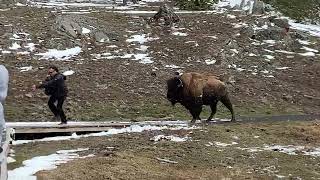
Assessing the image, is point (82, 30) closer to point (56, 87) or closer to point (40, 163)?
point (56, 87)

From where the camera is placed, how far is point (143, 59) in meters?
28.0

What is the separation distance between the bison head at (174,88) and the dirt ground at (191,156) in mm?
2512

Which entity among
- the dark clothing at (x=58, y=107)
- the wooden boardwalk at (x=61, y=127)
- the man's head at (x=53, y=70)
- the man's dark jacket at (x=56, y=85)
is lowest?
the wooden boardwalk at (x=61, y=127)

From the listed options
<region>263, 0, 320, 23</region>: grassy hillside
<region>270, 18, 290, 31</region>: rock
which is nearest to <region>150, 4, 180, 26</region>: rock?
<region>270, 18, 290, 31</region>: rock

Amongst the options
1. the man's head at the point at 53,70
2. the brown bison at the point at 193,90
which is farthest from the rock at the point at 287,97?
the man's head at the point at 53,70

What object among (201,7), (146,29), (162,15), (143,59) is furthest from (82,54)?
(201,7)

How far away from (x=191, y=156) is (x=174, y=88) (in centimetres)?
590

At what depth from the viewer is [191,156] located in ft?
44.8

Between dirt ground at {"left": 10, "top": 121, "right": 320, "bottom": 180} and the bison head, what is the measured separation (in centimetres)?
251

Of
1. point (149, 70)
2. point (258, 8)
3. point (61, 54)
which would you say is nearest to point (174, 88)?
point (149, 70)

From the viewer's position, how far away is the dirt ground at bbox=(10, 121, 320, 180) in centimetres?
1198

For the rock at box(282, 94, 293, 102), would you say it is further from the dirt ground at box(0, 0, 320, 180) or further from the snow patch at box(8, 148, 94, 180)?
the snow patch at box(8, 148, 94, 180)

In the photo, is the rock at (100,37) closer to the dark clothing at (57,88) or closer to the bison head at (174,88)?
the bison head at (174,88)

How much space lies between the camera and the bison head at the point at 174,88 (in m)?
19.2
